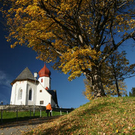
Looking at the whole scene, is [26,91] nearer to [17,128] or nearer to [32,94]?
[32,94]

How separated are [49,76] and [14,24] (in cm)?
4334

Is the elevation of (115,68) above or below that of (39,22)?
below

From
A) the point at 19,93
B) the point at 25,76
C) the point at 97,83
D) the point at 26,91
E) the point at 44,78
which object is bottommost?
the point at 97,83

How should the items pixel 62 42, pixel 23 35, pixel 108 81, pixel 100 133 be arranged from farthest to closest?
pixel 108 81, pixel 62 42, pixel 23 35, pixel 100 133

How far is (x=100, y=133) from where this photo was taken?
4.80m

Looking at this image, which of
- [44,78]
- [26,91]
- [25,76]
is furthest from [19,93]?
A: [44,78]

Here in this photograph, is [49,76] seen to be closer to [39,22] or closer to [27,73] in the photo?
[27,73]

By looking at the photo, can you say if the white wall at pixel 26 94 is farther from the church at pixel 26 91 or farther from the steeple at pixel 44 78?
the steeple at pixel 44 78

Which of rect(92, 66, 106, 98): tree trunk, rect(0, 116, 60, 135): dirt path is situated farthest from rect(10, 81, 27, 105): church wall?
rect(92, 66, 106, 98): tree trunk

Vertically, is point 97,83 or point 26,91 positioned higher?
point 26,91

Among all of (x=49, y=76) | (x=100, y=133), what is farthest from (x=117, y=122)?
(x=49, y=76)

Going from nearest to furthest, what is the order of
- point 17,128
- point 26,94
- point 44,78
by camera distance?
1. point 17,128
2. point 26,94
3. point 44,78

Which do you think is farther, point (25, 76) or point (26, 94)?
point (25, 76)

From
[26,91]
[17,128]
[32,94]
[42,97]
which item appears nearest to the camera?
[17,128]
